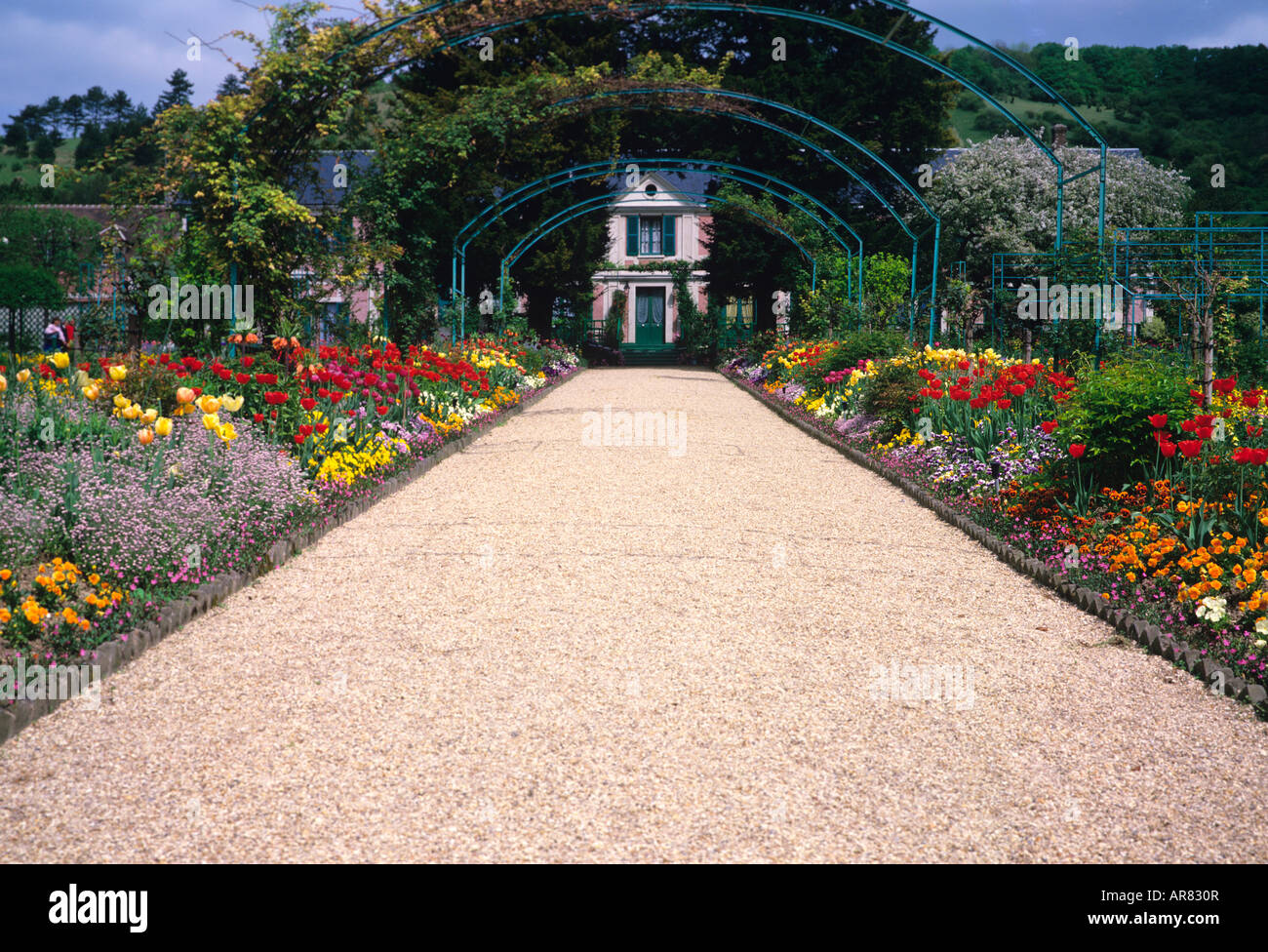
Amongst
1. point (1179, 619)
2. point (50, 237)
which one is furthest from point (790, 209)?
point (1179, 619)

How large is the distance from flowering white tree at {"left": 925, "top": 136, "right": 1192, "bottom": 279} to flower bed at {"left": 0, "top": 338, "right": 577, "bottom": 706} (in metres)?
26.0

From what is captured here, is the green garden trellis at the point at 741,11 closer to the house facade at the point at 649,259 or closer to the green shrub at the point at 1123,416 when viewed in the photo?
the green shrub at the point at 1123,416

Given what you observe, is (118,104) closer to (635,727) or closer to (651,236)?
(651,236)

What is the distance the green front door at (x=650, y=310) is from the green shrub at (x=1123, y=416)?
3441 centimetres

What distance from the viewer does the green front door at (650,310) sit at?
133 ft

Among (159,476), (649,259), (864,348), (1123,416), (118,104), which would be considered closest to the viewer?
(159,476)

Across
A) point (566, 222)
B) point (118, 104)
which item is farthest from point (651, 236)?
point (118, 104)

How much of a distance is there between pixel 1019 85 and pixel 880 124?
61659 millimetres

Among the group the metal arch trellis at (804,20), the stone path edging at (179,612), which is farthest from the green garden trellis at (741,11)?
the stone path edging at (179,612)

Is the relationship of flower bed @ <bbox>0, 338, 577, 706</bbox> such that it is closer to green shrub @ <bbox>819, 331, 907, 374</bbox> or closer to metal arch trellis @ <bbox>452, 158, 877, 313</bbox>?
green shrub @ <bbox>819, 331, 907, 374</bbox>

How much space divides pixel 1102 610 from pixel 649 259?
1439 inches

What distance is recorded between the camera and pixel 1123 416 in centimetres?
614

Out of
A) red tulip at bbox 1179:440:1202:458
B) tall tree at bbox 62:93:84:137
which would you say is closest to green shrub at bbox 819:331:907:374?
red tulip at bbox 1179:440:1202:458

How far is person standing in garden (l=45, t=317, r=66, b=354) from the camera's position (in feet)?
58.4
